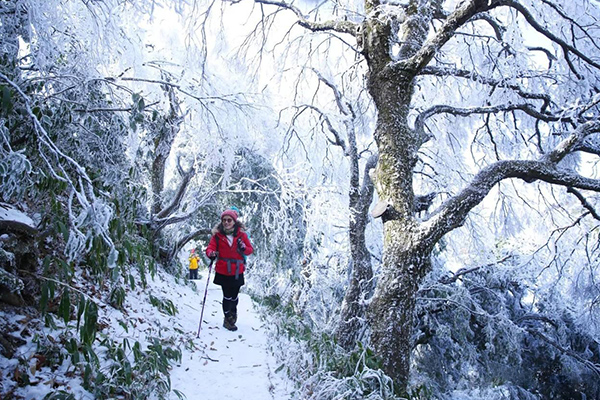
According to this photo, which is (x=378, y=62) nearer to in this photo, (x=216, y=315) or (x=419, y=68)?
(x=419, y=68)

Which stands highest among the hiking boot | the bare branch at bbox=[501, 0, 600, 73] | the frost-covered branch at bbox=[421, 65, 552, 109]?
the bare branch at bbox=[501, 0, 600, 73]

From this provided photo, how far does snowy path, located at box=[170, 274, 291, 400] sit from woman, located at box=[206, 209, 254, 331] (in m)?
0.58

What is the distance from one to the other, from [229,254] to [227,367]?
6.17ft

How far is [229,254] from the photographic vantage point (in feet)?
18.6

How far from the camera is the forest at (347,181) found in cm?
271

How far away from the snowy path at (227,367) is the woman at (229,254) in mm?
576

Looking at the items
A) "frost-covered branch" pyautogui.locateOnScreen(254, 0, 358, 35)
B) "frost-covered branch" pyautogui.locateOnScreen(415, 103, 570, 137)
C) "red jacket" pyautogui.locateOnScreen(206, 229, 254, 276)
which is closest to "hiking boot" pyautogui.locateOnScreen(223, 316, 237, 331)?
"red jacket" pyautogui.locateOnScreen(206, 229, 254, 276)

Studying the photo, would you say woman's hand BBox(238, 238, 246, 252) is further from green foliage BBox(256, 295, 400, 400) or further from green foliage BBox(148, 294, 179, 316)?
green foliage BBox(256, 295, 400, 400)

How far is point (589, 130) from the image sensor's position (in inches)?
142

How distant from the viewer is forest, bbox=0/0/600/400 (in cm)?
271

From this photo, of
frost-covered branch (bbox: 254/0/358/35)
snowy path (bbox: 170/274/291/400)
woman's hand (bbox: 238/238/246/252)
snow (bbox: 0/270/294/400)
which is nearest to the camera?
snow (bbox: 0/270/294/400)

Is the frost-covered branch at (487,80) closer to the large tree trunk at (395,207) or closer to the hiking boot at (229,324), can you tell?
the large tree trunk at (395,207)

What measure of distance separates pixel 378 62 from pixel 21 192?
11.9ft

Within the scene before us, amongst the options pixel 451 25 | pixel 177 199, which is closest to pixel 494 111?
pixel 451 25
